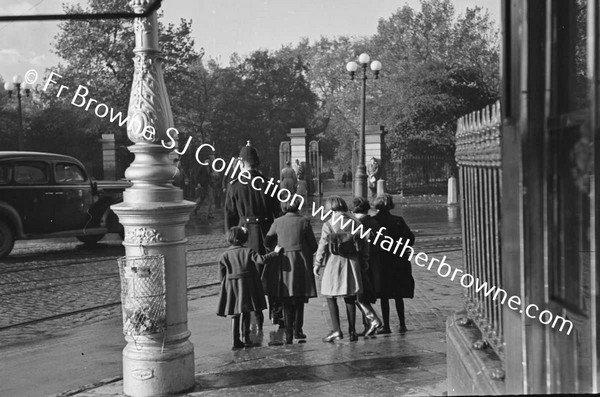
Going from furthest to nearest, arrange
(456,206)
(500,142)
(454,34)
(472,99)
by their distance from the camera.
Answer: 1. (472,99)
2. (454,34)
3. (456,206)
4. (500,142)

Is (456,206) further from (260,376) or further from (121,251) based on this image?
(260,376)

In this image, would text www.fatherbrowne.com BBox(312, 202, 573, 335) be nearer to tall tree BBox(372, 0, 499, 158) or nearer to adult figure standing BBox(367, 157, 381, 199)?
adult figure standing BBox(367, 157, 381, 199)

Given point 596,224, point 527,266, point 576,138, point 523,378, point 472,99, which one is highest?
point 472,99

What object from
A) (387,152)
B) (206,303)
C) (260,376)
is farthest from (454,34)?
(260,376)

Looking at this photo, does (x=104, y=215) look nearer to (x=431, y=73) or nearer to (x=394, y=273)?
(x=394, y=273)

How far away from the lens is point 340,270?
7066 millimetres

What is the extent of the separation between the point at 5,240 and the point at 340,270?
9294 mm

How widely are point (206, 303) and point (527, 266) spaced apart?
6876 mm

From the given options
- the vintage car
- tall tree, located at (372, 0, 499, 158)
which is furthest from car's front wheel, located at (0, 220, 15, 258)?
tall tree, located at (372, 0, 499, 158)

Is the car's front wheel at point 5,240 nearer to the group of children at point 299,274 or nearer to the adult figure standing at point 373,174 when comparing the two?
the group of children at point 299,274

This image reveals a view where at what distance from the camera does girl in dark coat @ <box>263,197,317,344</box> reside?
23.1ft

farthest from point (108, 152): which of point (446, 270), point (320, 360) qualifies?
point (320, 360)

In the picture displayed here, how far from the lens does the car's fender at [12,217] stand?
14055 millimetres

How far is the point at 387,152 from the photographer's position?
3828 cm
